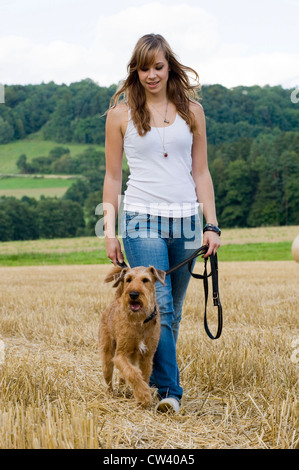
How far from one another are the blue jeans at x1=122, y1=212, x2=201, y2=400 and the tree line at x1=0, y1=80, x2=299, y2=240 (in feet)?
150

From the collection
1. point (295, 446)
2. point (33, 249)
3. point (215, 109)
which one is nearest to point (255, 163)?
point (215, 109)

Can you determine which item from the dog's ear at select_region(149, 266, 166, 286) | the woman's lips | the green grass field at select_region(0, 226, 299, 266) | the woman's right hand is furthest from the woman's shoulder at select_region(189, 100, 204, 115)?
the green grass field at select_region(0, 226, 299, 266)

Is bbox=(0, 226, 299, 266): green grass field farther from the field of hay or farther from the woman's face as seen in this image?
the woman's face

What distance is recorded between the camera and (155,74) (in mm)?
3914

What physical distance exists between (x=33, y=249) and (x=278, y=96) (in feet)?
186

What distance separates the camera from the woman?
3920 mm

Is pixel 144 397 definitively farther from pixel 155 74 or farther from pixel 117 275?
pixel 155 74

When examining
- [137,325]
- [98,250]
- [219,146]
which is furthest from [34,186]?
[137,325]

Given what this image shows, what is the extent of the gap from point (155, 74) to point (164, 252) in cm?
128

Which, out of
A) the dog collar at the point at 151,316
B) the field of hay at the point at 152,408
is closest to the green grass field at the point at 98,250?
the field of hay at the point at 152,408

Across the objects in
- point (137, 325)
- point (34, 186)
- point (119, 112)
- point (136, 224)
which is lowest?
point (137, 325)

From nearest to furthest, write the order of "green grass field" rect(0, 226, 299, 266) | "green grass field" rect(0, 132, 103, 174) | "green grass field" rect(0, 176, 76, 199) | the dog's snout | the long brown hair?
the dog's snout
the long brown hair
"green grass field" rect(0, 226, 299, 266)
"green grass field" rect(0, 176, 76, 199)
"green grass field" rect(0, 132, 103, 174)
